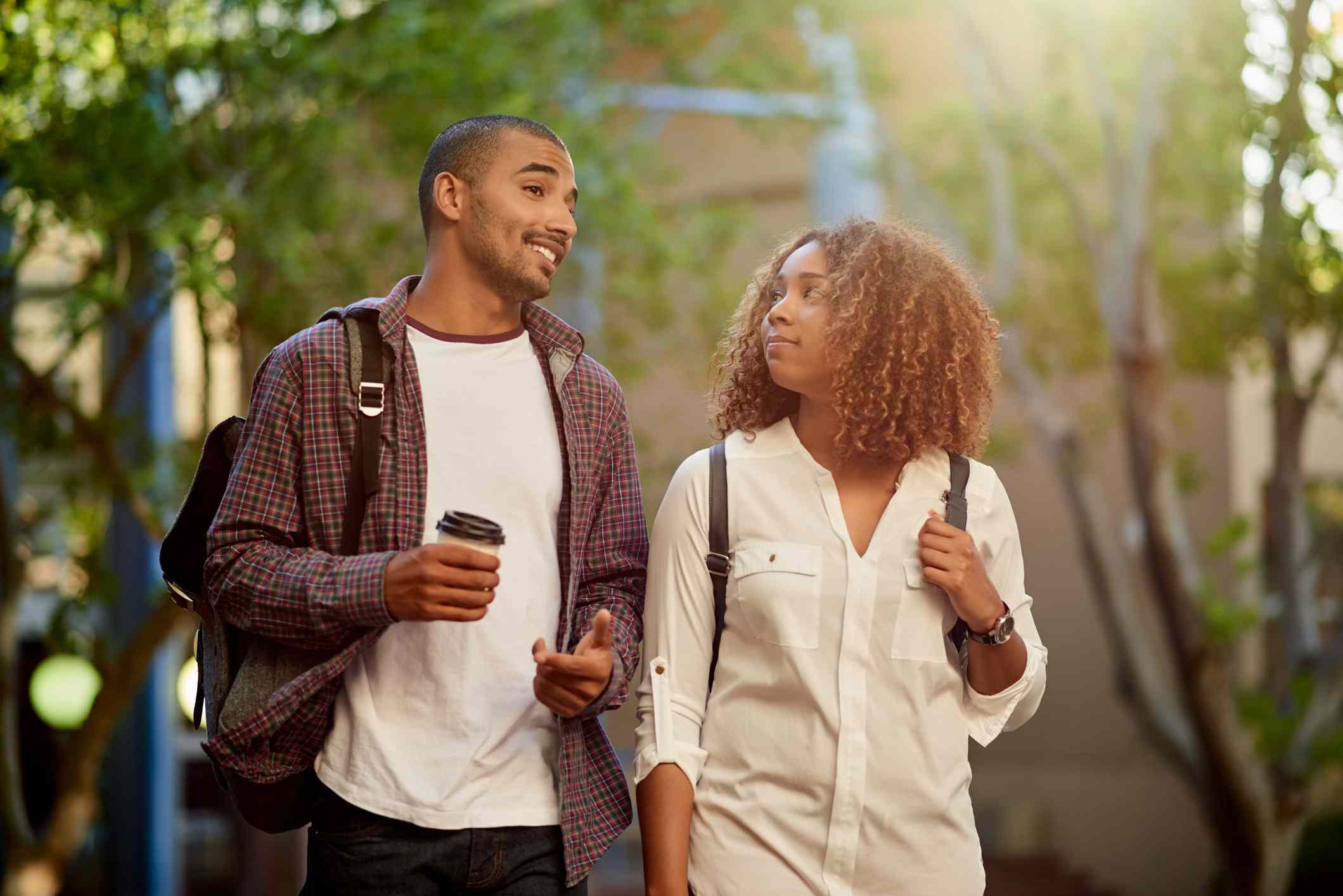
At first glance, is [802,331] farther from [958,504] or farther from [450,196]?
[450,196]

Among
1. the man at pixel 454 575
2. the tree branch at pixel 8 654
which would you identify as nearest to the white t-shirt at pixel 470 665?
the man at pixel 454 575

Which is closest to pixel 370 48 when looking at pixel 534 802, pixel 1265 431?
pixel 534 802

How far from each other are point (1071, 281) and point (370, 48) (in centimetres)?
680

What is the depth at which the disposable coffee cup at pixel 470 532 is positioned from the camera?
2.29 metres

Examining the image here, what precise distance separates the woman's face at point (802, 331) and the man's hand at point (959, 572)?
346mm

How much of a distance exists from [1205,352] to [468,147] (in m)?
8.67

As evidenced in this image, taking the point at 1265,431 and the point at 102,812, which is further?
the point at 1265,431

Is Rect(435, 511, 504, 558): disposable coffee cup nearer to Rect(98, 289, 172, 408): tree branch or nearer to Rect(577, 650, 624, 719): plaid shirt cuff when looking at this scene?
Rect(577, 650, 624, 719): plaid shirt cuff

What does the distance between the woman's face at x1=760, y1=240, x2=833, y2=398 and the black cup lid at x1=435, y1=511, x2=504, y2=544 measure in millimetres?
741

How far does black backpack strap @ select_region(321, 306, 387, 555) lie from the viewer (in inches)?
102

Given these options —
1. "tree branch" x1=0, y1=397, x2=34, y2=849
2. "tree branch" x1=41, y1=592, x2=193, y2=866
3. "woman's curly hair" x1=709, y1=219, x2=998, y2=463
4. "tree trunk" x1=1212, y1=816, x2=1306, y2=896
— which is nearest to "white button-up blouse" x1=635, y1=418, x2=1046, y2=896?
"woman's curly hair" x1=709, y1=219, x2=998, y2=463

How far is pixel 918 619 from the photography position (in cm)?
271

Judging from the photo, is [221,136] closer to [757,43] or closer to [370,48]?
[370,48]

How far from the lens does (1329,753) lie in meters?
8.97
